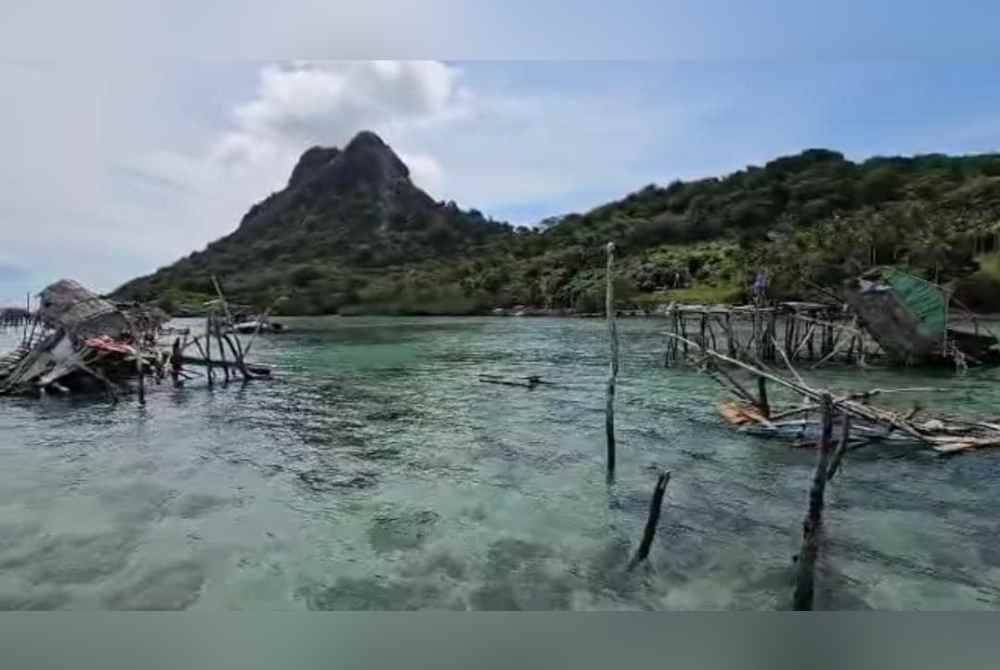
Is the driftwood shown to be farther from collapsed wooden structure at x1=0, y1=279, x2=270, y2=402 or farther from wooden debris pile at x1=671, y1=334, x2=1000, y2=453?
collapsed wooden structure at x1=0, y1=279, x2=270, y2=402

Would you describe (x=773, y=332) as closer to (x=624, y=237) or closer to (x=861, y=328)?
(x=861, y=328)

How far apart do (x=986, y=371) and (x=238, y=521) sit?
5.13 m

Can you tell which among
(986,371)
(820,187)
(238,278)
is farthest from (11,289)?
(986,371)

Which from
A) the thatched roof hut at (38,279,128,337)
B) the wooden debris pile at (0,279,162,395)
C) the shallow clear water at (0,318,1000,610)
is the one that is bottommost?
the shallow clear water at (0,318,1000,610)

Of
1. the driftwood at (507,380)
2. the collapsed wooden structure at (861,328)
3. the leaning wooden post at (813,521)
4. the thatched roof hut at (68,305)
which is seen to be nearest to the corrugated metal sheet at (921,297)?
the collapsed wooden structure at (861,328)

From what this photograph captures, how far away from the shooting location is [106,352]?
8.56 meters

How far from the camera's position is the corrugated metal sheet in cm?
363

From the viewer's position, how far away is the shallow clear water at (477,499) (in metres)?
2.95

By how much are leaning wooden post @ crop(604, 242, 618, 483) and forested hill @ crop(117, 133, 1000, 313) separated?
Answer: 0.24ft

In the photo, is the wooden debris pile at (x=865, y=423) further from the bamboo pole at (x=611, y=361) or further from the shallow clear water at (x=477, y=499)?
the bamboo pole at (x=611, y=361)

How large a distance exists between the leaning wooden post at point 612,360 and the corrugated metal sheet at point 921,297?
1420 mm

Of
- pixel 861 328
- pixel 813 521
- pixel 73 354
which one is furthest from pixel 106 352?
pixel 813 521

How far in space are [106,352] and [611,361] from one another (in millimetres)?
6991

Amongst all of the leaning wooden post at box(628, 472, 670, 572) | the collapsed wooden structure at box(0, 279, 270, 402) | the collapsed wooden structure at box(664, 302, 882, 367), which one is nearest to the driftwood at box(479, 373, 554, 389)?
the collapsed wooden structure at box(664, 302, 882, 367)
